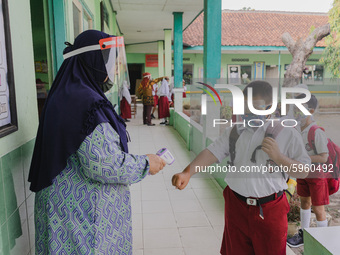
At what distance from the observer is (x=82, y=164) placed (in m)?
1.34

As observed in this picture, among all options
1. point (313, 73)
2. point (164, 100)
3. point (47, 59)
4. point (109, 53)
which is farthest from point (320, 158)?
point (313, 73)

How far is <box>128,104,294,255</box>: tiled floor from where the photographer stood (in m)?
2.68

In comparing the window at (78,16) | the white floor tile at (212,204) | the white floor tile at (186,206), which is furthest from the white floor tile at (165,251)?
the window at (78,16)

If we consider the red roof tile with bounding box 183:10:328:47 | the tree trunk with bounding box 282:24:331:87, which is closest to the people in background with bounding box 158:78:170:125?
the tree trunk with bounding box 282:24:331:87

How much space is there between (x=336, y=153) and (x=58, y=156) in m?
2.42

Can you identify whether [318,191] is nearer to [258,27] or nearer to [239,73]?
[239,73]

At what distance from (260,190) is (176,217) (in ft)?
5.58

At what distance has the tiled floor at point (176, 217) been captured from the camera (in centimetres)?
268

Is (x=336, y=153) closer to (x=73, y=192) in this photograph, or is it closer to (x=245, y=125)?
(x=245, y=125)

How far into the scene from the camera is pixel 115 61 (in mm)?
1688

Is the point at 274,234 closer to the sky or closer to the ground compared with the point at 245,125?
closer to the ground

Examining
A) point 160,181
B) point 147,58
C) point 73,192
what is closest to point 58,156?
point 73,192

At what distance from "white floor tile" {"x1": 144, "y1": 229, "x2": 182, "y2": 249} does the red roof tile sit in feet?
41.3

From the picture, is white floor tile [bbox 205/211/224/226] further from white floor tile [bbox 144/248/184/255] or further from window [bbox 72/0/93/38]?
window [bbox 72/0/93/38]
